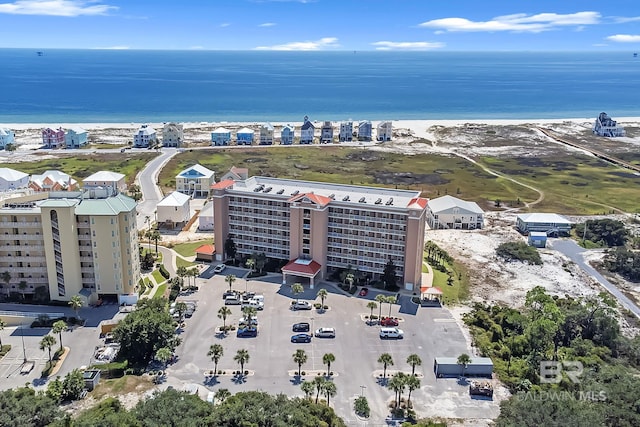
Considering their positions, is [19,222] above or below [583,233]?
above

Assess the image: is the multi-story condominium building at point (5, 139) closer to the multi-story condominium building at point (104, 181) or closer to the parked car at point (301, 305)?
the multi-story condominium building at point (104, 181)

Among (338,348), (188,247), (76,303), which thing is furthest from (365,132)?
(76,303)

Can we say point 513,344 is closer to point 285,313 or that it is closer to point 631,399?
point 631,399

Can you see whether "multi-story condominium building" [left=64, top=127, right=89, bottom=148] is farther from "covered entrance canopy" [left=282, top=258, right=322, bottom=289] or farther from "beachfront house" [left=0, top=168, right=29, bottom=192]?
"covered entrance canopy" [left=282, top=258, right=322, bottom=289]

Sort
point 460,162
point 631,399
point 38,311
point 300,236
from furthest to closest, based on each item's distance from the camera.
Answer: point 460,162 → point 300,236 → point 38,311 → point 631,399

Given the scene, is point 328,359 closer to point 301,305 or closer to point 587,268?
point 301,305

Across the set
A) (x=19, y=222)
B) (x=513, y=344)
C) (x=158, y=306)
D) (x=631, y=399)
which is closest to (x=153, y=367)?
(x=158, y=306)

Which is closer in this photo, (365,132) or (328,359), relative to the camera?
(328,359)
